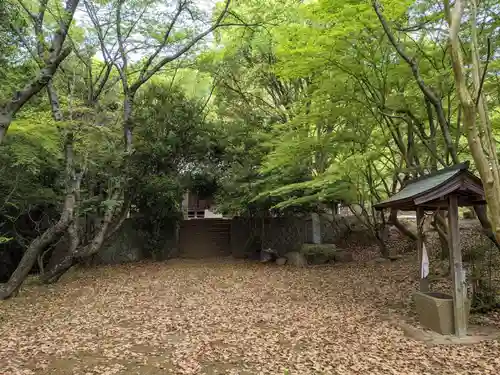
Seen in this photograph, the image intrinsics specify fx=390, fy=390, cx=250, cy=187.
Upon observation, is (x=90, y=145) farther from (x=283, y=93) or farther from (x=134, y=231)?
(x=283, y=93)

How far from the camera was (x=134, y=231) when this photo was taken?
1434 cm

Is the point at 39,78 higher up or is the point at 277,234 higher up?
the point at 39,78

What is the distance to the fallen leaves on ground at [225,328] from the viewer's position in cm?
456

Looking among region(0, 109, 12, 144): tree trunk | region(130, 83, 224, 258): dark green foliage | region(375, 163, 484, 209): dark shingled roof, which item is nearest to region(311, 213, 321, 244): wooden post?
region(130, 83, 224, 258): dark green foliage

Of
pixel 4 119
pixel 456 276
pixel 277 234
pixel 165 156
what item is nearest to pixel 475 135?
pixel 456 276

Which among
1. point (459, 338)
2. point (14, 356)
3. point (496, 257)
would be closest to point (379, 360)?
point (459, 338)

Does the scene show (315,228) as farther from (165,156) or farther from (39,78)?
(39,78)

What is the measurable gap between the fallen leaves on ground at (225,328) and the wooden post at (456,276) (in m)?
0.41

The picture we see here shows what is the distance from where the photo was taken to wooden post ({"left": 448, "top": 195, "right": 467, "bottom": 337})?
17.5 feet

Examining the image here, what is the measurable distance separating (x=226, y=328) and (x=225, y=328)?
0.02 metres

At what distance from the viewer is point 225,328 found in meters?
6.07

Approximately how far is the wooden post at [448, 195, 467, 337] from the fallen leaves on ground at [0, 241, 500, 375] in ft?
1.35

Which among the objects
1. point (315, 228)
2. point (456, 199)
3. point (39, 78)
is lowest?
point (315, 228)

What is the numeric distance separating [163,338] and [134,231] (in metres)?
9.23
